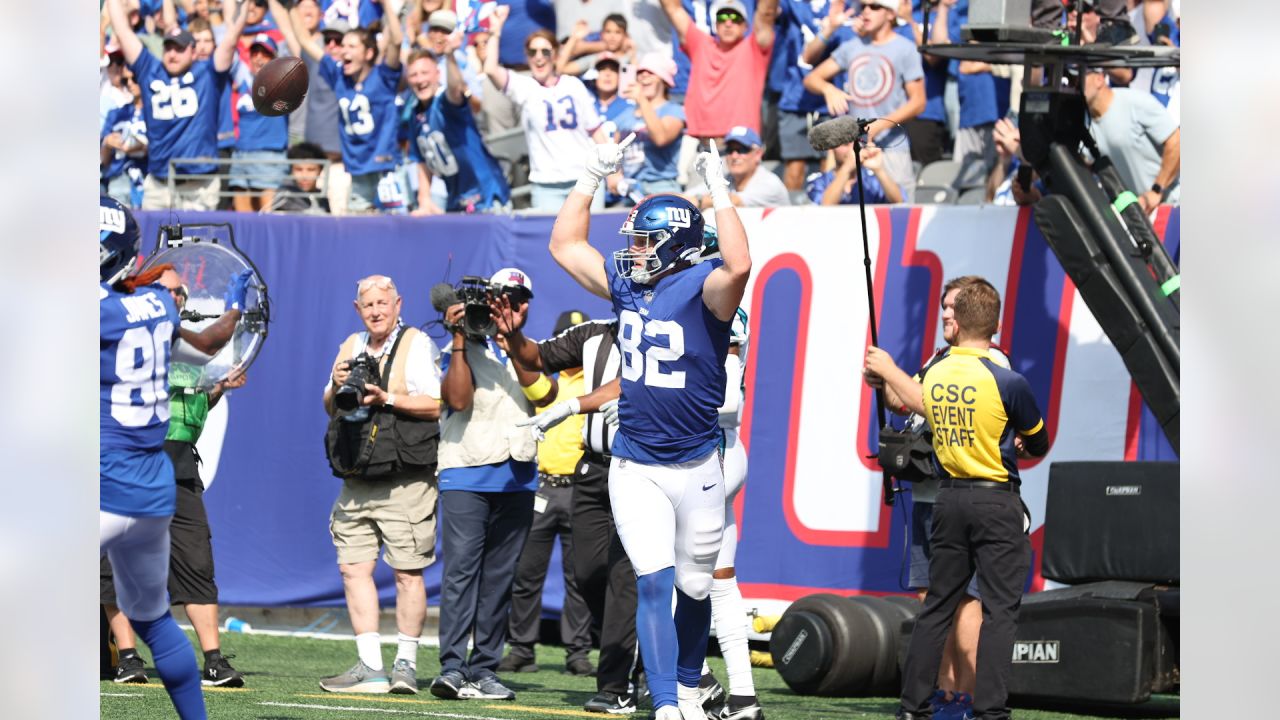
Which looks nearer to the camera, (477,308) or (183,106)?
(477,308)

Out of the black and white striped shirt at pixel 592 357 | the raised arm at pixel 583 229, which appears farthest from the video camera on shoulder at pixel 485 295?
the raised arm at pixel 583 229

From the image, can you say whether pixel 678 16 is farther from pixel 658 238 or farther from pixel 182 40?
pixel 658 238

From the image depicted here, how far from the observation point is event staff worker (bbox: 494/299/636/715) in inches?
316

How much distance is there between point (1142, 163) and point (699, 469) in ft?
16.5

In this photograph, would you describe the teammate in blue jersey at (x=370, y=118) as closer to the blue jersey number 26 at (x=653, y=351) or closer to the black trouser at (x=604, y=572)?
the black trouser at (x=604, y=572)

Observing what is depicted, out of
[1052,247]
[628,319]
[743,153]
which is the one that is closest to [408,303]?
[743,153]

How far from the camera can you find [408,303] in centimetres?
1166

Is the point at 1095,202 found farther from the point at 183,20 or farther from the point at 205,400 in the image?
the point at 183,20

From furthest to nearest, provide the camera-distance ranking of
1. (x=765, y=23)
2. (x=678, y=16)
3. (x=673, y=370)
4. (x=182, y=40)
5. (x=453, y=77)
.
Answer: (x=182, y=40) < (x=453, y=77) < (x=678, y=16) < (x=765, y=23) < (x=673, y=370)

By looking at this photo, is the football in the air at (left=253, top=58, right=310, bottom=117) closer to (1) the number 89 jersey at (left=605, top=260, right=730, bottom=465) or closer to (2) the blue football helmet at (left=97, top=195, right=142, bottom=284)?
(2) the blue football helmet at (left=97, top=195, right=142, bottom=284)

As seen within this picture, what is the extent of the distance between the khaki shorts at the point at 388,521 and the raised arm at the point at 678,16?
488cm

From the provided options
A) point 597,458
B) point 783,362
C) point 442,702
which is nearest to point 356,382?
point 597,458

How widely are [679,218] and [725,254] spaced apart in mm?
410

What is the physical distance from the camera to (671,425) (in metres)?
6.47
